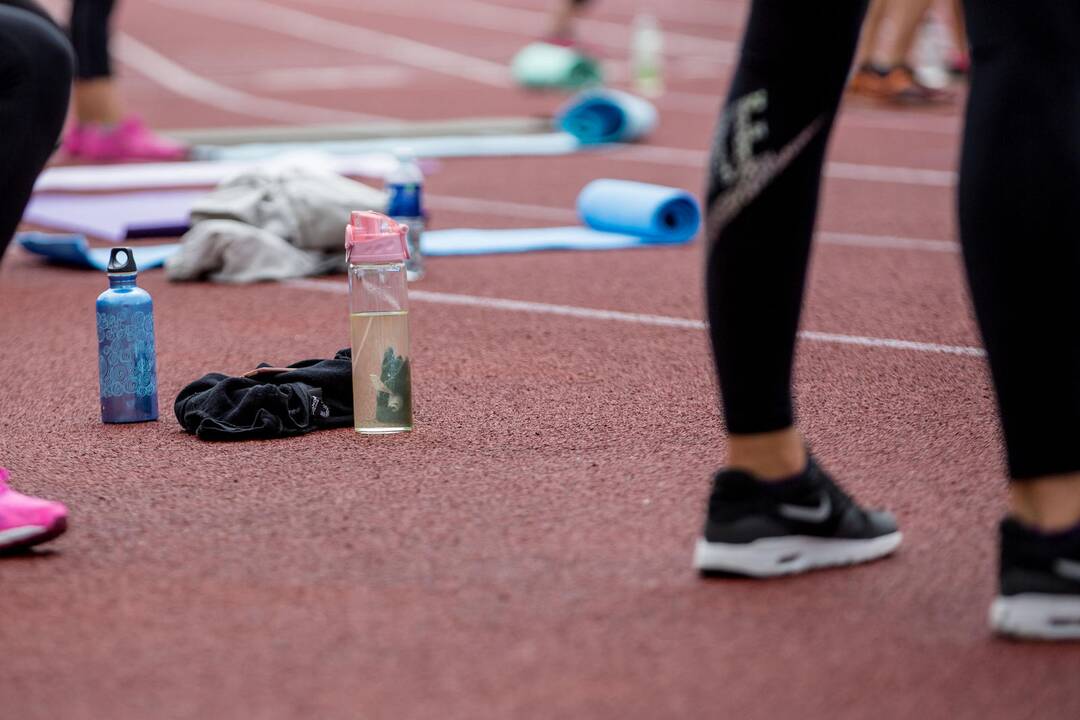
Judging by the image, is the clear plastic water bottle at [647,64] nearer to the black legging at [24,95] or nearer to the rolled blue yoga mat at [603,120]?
the rolled blue yoga mat at [603,120]

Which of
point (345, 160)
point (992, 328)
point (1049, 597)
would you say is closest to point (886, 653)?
point (1049, 597)

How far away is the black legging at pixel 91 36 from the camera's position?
811 centimetres

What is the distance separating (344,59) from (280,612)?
13298 millimetres

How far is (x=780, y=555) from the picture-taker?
2.39 metres

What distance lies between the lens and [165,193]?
23.9 feet

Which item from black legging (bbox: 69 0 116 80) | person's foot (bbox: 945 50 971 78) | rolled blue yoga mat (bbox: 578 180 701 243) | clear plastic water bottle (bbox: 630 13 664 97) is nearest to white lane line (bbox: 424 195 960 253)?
rolled blue yoga mat (bbox: 578 180 701 243)

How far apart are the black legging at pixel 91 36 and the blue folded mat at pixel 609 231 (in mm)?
2786

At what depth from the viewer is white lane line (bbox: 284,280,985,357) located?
4.16 metres

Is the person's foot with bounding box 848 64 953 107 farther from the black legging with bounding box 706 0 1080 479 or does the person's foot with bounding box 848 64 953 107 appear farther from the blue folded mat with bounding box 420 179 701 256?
the black legging with bounding box 706 0 1080 479

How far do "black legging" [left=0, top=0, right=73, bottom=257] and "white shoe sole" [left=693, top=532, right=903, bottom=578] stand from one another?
1.29 meters

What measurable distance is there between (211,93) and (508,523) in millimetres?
10491

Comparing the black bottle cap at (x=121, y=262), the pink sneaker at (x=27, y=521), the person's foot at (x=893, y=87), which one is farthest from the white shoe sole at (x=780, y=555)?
the person's foot at (x=893, y=87)

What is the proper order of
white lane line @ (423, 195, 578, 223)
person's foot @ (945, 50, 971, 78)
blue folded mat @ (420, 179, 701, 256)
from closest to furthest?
1. blue folded mat @ (420, 179, 701, 256)
2. white lane line @ (423, 195, 578, 223)
3. person's foot @ (945, 50, 971, 78)

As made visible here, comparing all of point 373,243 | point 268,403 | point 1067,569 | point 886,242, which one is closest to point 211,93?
point 886,242
